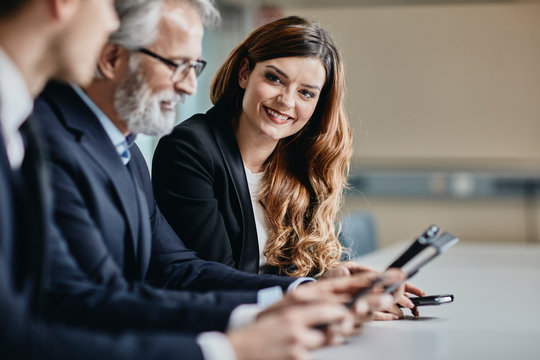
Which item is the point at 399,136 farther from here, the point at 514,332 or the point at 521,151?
the point at 514,332

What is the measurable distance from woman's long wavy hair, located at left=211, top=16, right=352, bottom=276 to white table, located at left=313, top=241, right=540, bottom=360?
0.44 meters

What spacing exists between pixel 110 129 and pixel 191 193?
538 mm

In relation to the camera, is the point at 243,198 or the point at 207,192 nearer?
the point at 207,192

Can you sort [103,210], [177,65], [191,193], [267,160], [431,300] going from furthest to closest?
[267,160], [191,193], [431,300], [177,65], [103,210]

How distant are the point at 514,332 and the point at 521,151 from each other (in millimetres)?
3727

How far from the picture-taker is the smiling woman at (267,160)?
6.54 feet

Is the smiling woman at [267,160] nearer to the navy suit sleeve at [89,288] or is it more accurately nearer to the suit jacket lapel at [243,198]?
the suit jacket lapel at [243,198]

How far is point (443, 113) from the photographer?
16.2 ft

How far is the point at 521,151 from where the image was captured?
4824 millimetres

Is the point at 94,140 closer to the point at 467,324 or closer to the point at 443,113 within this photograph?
the point at 467,324

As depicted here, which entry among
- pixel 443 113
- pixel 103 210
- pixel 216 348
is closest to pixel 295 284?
pixel 103 210

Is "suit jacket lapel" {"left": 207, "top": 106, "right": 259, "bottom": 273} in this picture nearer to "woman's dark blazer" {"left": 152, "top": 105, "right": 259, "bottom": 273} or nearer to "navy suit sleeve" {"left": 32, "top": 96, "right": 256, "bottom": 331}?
"woman's dark blazer" {"left": 152, "top": 105, "right": 259, "bottom": 273}

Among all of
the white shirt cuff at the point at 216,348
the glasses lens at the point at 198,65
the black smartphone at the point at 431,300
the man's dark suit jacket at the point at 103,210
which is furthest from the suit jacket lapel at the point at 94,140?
the black smartphone at the point at 431,300

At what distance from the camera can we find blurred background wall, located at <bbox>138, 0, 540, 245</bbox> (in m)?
4.81
